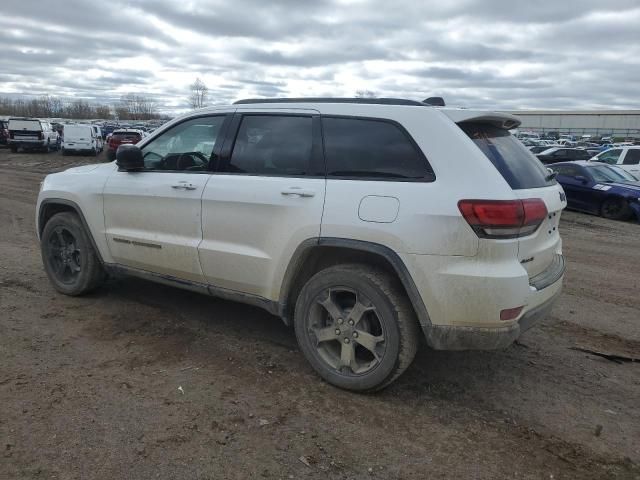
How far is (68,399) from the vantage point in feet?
11.3

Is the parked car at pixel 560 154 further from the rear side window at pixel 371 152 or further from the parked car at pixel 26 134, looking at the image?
the parked car at pixel 26 134

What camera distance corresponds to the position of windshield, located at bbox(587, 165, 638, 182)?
14102 millimetres

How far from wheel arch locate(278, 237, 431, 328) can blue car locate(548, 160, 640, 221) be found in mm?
11180

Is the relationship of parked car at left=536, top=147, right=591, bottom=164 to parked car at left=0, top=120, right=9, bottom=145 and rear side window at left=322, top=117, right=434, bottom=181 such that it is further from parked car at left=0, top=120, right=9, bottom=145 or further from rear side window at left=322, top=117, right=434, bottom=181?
parked car at left=0, top=120, right=9, bottom=145

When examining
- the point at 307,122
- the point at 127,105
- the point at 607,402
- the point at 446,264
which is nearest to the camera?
the point at 446,264

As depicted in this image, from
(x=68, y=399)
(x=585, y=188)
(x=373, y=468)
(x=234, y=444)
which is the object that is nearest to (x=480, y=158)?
(x=373, y=468)

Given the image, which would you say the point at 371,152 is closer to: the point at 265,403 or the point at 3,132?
the point at 265,403

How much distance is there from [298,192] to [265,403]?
4.49 feet

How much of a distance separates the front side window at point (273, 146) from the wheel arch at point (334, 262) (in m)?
0.54

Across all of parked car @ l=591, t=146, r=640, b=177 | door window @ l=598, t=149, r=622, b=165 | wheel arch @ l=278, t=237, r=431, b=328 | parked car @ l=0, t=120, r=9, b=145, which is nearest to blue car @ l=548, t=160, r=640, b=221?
parked car @ l=591, t=146, r=640, b=177

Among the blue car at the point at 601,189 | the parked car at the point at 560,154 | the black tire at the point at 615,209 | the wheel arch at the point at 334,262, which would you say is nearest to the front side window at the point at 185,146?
the wheel arch at the point at 334,262

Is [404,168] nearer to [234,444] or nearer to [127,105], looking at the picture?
[234,444]

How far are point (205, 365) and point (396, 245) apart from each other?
5.56 ft

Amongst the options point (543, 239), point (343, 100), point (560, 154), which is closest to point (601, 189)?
point (560, 154)
